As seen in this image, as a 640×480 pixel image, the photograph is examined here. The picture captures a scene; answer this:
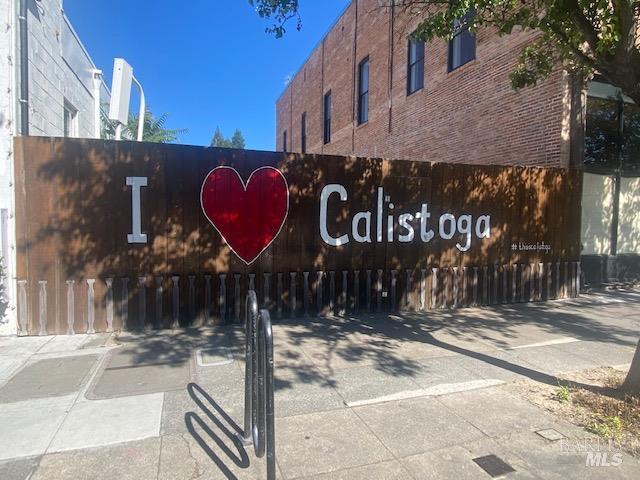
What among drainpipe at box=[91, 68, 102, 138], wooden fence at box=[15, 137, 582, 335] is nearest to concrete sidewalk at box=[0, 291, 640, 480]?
wooden fence at box=[15, 137, 582, 335]

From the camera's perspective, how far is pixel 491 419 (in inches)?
145

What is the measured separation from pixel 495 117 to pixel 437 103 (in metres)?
2.84

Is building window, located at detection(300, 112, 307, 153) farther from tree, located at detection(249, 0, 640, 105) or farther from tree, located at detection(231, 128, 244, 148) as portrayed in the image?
tree, located at detection(231, 128, 244, 148)

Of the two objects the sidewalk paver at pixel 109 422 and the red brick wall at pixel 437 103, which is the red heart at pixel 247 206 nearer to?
the sidewalk paver at pixel 109 422

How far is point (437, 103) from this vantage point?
43.8ft

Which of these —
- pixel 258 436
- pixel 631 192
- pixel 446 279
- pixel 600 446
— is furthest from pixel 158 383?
pixel 631 192

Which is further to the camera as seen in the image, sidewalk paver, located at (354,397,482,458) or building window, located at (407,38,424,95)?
building window, located at (407,38,424,95)

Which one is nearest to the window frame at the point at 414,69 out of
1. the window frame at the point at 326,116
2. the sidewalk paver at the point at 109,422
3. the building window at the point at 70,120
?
the window frame at the point at 326,116

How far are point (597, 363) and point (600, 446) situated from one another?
209cm

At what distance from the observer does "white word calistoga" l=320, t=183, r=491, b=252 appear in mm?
7070

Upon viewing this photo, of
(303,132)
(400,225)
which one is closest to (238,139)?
(303,132)

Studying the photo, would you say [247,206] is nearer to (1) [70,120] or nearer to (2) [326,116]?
(1) [70,120]

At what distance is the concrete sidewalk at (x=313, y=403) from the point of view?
3.02 meters

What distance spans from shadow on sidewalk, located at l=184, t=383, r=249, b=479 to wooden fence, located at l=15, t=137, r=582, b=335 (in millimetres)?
2637
